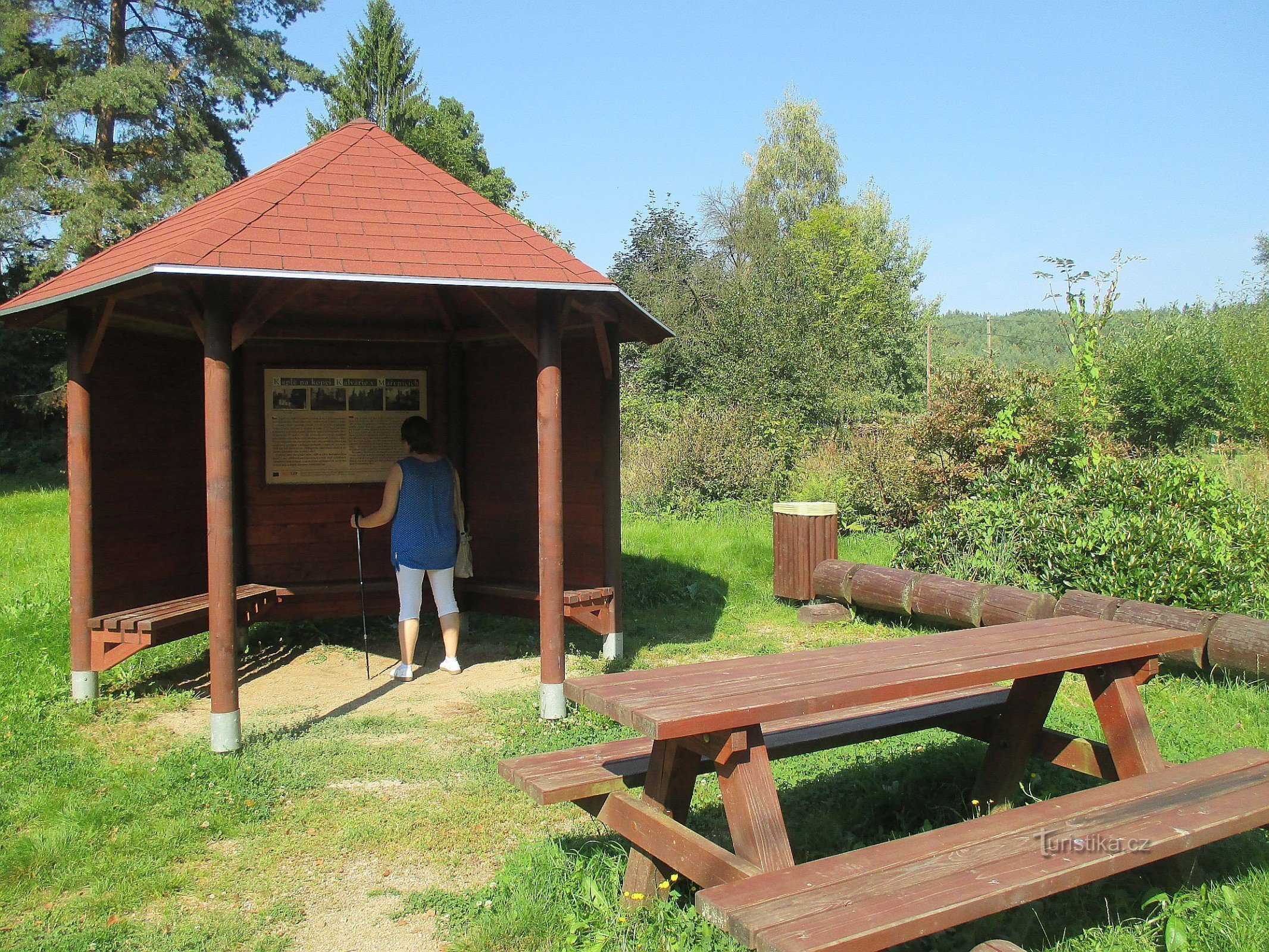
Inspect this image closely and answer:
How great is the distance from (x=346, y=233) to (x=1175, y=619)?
19.2ft

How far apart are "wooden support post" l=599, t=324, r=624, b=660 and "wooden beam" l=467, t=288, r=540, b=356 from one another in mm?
1118

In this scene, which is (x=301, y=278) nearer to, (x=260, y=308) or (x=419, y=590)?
(x=260, y=308)

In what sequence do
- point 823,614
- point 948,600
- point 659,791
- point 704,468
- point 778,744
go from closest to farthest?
point 659,791 < point 778,744 < point 948,600 < point 823,614 < point 704,468

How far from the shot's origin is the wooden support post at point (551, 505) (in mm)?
5992

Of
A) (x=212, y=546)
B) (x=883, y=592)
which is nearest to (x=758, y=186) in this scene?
(x=883, y=592)

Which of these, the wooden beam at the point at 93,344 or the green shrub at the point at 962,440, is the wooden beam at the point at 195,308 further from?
the green shrub at the point at 962,440

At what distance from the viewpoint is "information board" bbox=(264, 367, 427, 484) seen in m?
8.01

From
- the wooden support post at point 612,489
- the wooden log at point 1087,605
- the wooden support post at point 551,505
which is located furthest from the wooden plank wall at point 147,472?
the wooden log at point 1087,605

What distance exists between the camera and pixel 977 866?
2814mm

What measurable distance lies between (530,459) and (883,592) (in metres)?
3.29

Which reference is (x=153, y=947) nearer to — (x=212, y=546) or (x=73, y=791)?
(x=73, y=791)

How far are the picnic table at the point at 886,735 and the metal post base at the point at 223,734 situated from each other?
7.72ft

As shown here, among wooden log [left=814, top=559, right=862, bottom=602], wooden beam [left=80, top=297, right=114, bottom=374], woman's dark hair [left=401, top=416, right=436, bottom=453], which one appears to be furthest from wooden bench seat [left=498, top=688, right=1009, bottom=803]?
wooden beam [left=80, top=297, right=114, bottom=374]
